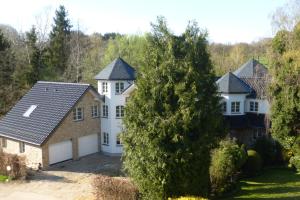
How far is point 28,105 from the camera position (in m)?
31.7

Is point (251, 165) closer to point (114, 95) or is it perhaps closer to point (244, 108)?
point (244, 108)

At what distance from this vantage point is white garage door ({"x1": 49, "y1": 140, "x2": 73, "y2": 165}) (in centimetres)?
2817

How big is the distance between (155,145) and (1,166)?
16.9 m

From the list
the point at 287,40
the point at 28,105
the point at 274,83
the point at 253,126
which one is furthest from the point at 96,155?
the point at 287,40

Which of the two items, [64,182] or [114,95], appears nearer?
[64,182]

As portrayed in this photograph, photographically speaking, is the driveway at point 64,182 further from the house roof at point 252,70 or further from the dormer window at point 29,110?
the house roof at point 252,70

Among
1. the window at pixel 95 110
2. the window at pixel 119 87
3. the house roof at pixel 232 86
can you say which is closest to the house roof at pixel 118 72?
the window at pixel 119 87

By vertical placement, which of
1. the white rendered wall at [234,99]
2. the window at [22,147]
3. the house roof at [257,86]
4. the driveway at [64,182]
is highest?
the house roof at [257,86]

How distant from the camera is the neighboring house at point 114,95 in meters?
31.1

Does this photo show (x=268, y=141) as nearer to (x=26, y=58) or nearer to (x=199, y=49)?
(x=199, y=49)

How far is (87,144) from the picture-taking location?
3178 cm

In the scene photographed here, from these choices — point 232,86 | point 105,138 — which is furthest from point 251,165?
point 105,138

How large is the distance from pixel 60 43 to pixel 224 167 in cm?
4229

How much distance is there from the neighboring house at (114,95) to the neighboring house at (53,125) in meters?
0.92
